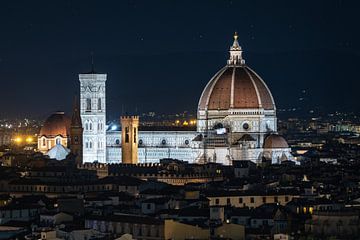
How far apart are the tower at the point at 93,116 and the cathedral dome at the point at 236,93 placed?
8434mm

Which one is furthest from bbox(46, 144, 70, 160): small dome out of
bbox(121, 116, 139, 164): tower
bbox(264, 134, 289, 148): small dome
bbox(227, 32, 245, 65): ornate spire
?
bbox(227, 32, 245, 65): ornate spire

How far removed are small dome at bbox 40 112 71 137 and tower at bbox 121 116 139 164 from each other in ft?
33.4

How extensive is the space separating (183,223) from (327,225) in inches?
239

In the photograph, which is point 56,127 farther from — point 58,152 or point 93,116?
point 58,152

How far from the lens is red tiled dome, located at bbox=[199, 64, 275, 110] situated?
159 metres

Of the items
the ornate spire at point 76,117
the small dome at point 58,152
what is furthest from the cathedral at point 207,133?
the ornate spire at point 76,117

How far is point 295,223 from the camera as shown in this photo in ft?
284

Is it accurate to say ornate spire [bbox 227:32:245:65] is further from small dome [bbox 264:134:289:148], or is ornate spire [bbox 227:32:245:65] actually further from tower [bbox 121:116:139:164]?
tower [bbox 121:116:139:164]

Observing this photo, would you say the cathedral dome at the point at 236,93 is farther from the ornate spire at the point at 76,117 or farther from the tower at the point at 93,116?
the ornate spire at the point at 76,117

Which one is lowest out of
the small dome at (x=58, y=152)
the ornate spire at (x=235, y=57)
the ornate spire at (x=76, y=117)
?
the small dome at (x=58, y=152)

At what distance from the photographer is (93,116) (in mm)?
162000

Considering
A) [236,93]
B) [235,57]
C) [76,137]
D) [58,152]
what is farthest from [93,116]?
[76,137]

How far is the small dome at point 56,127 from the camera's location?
167 meters

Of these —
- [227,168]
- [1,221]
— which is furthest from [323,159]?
[1,221]
